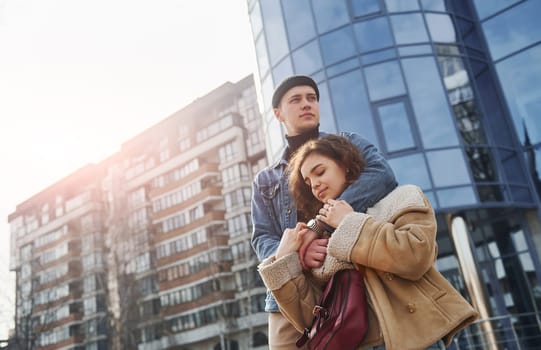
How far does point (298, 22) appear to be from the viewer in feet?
47.7

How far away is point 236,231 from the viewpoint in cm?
3944

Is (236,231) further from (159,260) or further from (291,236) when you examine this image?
(291,236)

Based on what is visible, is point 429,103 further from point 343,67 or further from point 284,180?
point 284,180

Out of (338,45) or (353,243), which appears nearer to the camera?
(353,243)

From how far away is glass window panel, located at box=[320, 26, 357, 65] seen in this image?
13531mm

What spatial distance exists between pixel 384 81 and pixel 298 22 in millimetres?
3436

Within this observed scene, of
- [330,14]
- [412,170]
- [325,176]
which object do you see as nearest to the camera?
[325,176]

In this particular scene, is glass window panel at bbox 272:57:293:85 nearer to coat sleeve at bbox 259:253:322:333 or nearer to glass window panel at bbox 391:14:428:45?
→ glass window panel at bbox 391:14:428:45

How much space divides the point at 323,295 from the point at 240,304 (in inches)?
1470

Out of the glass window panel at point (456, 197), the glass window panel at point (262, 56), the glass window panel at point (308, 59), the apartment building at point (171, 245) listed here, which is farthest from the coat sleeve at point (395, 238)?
the apartment building at point (171, 245)

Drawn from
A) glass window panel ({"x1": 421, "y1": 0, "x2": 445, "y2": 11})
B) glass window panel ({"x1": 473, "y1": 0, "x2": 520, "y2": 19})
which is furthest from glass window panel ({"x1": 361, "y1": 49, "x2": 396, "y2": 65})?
glass window panel ({"x1": 473, "y1": 0, "x2": 520, "y2": 19})

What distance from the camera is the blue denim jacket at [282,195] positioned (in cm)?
184

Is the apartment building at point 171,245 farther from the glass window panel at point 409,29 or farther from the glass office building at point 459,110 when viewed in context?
the glass window panel at point 409,29

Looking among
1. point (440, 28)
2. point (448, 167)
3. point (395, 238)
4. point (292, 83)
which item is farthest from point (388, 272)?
point (440, 28)
